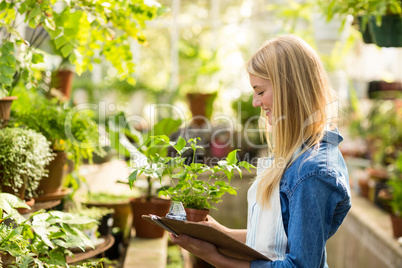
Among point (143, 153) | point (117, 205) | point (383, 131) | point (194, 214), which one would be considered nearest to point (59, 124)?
point (143, 153)

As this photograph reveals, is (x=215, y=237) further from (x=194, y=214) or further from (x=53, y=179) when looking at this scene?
(x=53, y=179)

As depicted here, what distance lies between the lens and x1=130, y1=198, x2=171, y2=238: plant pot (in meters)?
2.76

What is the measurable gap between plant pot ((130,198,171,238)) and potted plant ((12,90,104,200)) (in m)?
0.68

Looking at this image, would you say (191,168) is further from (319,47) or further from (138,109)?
(138,109)

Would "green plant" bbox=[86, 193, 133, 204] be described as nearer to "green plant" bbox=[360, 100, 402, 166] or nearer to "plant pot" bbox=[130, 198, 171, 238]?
"plant pot" bbox=[130, 198, 171, 238]

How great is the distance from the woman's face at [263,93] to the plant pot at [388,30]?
114 centimetres

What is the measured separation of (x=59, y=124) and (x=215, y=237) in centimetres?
106

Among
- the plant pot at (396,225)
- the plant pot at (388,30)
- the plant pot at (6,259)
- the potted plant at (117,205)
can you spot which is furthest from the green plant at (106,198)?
the plant pot at (396,225)

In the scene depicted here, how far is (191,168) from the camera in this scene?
152 cm

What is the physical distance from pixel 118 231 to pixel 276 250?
1.61 metres

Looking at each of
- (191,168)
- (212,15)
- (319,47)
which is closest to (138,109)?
(212,15)

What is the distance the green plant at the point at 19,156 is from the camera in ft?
5.59

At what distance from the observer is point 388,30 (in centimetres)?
230

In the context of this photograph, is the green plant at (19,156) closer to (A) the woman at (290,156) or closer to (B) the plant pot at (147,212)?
(A) the woman at (290,156)
